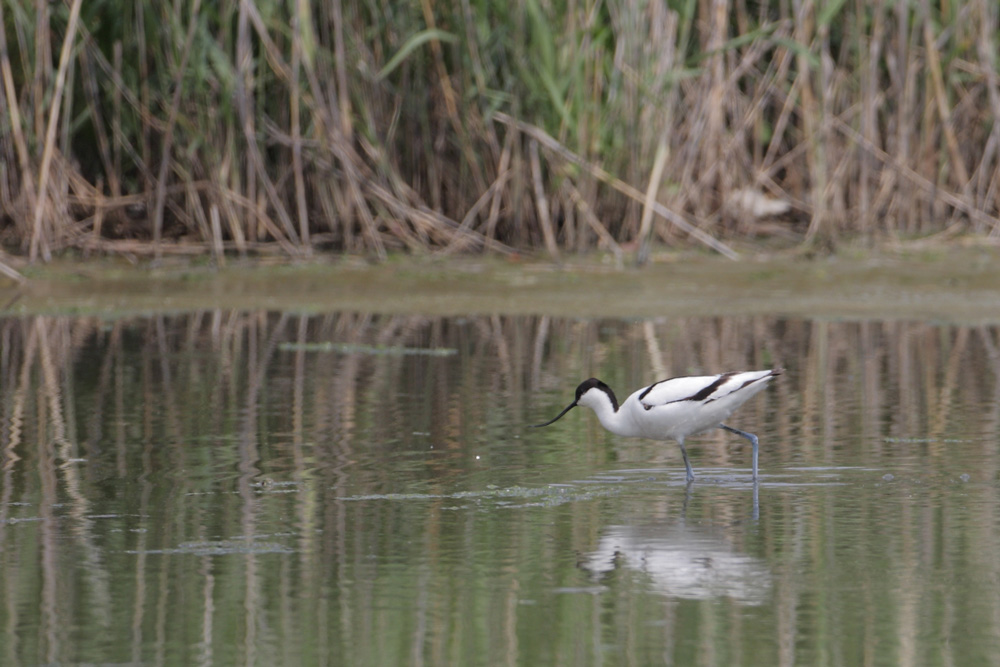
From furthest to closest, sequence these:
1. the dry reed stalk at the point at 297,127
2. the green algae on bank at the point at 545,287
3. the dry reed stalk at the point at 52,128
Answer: the dry reed stalk at the point at 297,127
the dry reed stalk at the point at 52,128
the green algae on bank at the point at 545,287

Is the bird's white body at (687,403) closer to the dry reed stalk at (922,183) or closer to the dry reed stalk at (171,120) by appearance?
the dry reed stalk at (171,120)

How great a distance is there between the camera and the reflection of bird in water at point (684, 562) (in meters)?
4.11

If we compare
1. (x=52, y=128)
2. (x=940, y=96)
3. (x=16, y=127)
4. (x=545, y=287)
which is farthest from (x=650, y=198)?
(x=16, y=127)

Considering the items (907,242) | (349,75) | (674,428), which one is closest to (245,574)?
(674,428)

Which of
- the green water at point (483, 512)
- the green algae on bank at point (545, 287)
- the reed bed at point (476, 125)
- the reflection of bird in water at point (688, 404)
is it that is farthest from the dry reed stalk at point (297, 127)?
the reflection of bird in water at point (688, 404)

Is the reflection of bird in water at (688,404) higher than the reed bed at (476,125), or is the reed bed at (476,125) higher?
the reed bed at (476,125)

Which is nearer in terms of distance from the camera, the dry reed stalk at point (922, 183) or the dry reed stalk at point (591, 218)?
the dry reed stalk at point (591, 218)

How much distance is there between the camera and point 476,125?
1234 cm

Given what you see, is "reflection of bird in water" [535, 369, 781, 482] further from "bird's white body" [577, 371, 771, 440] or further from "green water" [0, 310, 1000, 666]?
"green water" [0, 310, 1000, 666]

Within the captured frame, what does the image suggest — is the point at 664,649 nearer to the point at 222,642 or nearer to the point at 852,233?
the point at 222,642

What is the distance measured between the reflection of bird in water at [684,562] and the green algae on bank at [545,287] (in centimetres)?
560

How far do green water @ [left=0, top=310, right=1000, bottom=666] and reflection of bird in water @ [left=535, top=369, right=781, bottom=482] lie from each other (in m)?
0.15

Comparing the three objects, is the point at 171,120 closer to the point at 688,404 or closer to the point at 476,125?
the point at 476,125

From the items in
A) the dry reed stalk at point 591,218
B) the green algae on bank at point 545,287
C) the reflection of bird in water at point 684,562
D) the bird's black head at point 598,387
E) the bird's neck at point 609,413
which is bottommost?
the reflection of bird in water at point 684,562
